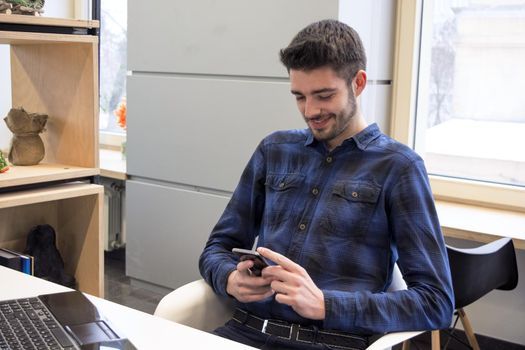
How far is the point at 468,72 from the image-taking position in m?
2.94

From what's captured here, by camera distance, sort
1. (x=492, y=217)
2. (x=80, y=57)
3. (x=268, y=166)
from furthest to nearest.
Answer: (x=492, y=217) → (x=80, y=57) → (x=268, y=166)

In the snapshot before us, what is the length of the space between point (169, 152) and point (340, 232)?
69.5 inches

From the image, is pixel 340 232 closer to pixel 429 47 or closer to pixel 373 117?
pixel 373 117

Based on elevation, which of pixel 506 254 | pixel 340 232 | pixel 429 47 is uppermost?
pixel 429 47

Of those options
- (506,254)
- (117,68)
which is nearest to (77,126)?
(506,254)

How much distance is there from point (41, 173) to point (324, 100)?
0.91 meters

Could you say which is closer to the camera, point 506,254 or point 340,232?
point 340,232

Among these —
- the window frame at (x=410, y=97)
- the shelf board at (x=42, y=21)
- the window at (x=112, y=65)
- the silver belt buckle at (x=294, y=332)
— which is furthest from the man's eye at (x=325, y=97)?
the window at (x=112, y=65)

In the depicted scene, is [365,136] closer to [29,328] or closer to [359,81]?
[359,81]

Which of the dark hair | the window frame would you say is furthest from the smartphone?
the window frame

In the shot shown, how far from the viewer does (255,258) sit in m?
1.51

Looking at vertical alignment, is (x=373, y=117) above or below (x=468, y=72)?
below

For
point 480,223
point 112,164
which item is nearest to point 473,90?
point 480,223

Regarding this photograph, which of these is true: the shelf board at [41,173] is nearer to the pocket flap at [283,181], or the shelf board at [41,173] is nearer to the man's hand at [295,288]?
the pocket flap at [283,181]
